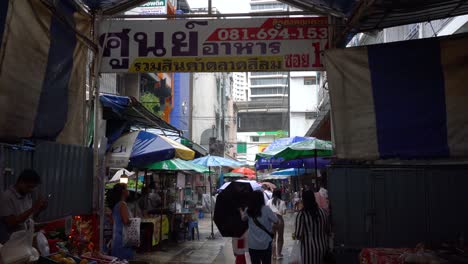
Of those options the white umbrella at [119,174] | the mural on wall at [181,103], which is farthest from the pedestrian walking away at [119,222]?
the mural on wall at [181,103]

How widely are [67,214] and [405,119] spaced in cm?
480

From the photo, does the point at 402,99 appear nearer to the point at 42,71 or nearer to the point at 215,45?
the point at 215,45

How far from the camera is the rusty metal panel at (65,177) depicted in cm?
588

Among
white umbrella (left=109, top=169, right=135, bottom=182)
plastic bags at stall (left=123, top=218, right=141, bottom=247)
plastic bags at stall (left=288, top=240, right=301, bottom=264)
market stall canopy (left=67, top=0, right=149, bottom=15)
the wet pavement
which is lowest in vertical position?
the wet pavement

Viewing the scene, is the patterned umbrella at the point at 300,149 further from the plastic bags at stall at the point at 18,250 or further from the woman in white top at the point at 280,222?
the plastic bags at stall at the point at 18,250

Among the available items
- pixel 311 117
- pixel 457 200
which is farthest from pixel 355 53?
pixel 311 117

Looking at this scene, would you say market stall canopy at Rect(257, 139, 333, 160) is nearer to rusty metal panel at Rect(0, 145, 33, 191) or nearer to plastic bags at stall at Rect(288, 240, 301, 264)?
plastic bags at stall at Rect(288, 240, 301, 264)

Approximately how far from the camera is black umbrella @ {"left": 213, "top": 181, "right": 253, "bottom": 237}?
7.78m

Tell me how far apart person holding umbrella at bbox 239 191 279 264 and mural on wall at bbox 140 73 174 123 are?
1552cm

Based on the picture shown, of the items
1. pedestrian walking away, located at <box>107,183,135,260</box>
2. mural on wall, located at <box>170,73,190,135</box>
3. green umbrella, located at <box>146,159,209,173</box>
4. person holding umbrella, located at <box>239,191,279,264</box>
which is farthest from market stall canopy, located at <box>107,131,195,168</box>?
mural on wall, located at <box>170,73,190,135</box>

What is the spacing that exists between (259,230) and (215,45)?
10.2 ft

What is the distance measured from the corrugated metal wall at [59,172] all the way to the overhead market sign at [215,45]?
5.86 ft

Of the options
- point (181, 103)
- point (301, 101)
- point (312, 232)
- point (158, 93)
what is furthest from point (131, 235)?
point (301, 101)

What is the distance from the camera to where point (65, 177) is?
661cm
